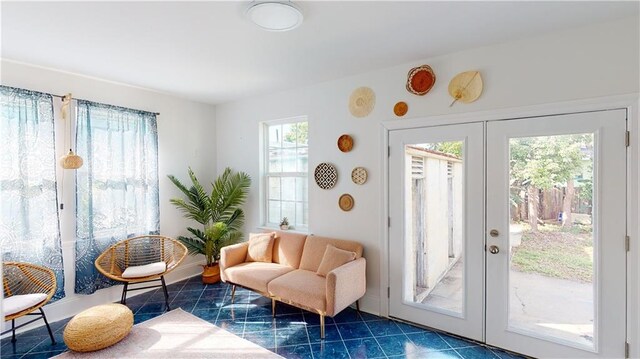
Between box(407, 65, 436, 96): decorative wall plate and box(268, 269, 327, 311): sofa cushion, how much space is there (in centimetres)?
199

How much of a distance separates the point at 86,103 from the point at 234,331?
281cm

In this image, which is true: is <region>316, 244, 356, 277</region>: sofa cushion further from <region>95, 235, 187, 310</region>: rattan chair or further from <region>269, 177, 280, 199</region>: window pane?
<region>95, 235, 187, 310</region>: rattan chair

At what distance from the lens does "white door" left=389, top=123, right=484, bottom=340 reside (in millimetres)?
2797

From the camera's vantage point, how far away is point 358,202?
3428 millimetres

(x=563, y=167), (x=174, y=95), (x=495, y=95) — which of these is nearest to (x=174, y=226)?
(x=174, y=95)

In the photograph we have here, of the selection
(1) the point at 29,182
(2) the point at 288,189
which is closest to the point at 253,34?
(2) the point at 288,189

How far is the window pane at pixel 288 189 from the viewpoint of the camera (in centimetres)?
418

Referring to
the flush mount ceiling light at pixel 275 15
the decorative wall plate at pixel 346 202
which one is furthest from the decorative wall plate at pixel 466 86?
the flush mount ceiling light at pixel 275 15

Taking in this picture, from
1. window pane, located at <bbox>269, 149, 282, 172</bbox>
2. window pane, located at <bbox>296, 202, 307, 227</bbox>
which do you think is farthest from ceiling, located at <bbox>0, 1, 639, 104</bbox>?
window pane, located at <bbox>296, 202, 307, 227</bbox>

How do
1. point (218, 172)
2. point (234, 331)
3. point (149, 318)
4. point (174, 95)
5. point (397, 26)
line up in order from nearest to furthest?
1. point (397, 26)
2. point (234, 331)
3. point (149, 318)
4. point (174, 95)
5. point (218, 172)

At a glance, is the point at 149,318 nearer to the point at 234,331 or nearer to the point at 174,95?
the point at 234,331

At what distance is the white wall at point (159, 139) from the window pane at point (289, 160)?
1.25m

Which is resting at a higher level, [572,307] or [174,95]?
[174,95]

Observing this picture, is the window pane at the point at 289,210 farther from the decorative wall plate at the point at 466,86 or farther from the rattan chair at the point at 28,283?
the rattan chair at the point at 28,283
